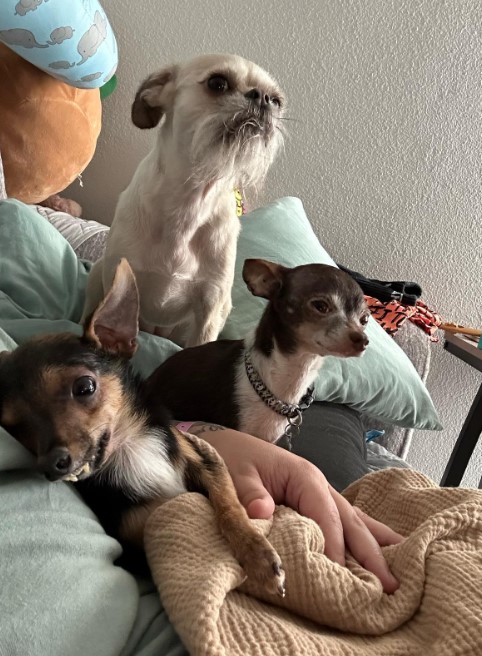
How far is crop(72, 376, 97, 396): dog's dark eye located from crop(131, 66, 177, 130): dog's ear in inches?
36.1

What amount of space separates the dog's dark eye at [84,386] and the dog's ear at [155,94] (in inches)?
36.1

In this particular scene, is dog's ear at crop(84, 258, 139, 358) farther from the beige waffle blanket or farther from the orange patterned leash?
the orange patterned leash

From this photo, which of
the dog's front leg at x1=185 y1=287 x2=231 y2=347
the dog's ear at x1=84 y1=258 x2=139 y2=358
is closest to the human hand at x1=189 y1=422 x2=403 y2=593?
the dog's ear at x1=84 y1=258 x2=139 y2=358

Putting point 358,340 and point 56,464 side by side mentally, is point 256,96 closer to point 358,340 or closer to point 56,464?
point 358,340

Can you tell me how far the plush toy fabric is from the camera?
1.78 metres

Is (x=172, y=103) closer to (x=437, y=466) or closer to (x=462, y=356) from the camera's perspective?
(x=462, y=356)

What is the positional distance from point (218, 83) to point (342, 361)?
75 cm

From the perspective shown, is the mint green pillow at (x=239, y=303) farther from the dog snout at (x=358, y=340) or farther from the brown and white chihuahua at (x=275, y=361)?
the dog snout at (x=358, y=340)

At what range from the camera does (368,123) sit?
7.66 ft

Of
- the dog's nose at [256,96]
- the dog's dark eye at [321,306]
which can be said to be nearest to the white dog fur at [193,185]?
the dog's nose at [256,96]

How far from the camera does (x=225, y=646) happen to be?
18.5 inches

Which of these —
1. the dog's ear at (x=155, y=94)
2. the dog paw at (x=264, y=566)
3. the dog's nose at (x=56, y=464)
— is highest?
the dog's ear at (x=155, y=94)

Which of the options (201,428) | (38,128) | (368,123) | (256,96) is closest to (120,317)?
(201,428)

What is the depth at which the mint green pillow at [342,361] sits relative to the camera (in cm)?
153
